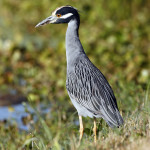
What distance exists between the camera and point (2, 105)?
23.2ft

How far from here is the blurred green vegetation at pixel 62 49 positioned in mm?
7141

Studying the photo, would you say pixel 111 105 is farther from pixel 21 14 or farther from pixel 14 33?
pixel 21 14

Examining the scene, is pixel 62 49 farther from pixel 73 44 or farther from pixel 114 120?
pixel 114 120

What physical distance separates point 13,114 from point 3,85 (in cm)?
123

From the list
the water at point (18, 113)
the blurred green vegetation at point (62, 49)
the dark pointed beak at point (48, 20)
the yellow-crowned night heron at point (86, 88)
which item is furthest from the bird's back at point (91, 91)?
the water at point (18, 113)

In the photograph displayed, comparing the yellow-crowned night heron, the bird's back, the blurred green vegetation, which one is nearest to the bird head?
the yellow-crowned night heron

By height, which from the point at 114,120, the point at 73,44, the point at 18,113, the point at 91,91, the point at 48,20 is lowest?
the point at 18,113

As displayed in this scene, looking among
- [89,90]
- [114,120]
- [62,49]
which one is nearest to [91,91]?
[89,90]

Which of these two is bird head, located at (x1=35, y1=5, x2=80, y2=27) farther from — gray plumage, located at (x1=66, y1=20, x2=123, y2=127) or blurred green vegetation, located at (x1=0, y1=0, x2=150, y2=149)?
blurred green vegetation, located at (x1=0, y1=0, x2=150, y2=149)

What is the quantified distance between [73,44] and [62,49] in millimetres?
4264

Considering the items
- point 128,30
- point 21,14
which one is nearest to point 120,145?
point 128,30

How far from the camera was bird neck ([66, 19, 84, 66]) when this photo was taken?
4551 mm

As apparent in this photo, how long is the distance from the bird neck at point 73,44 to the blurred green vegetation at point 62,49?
1214 millimetres

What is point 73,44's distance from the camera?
4625mm
